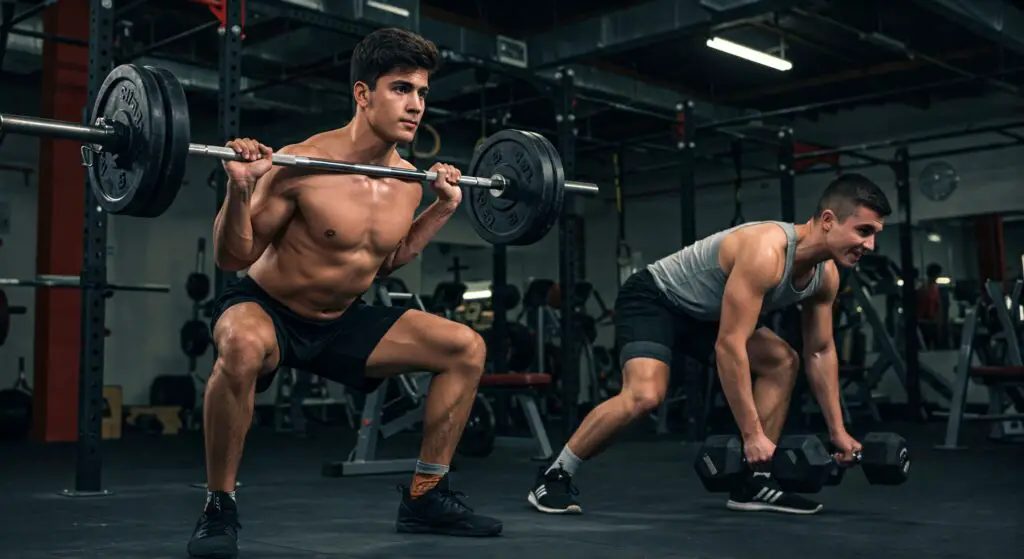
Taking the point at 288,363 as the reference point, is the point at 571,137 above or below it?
above

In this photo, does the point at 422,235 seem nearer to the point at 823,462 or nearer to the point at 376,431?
the point at 823,462

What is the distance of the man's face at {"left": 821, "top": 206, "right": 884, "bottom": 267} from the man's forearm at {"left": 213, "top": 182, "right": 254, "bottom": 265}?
1.46 m

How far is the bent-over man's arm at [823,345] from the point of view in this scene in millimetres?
2826

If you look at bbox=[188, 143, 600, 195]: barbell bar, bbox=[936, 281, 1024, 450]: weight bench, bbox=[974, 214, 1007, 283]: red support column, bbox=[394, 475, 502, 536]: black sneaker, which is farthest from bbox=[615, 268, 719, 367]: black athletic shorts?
bbox=[974, 214, 1007, 283]: red support column

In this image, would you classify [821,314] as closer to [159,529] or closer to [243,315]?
[243,315]

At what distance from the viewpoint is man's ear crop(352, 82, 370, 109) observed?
2.37m

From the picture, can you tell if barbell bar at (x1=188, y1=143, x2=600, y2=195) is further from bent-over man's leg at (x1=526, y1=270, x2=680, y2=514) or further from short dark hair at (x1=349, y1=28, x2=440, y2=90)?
bent-over man's leg at (x1=526, y1=270, x2=680, y2=514)

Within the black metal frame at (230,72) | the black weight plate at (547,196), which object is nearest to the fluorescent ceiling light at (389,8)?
the black metal frame at (230,72)

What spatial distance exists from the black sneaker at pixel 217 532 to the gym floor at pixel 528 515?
3.2 inches

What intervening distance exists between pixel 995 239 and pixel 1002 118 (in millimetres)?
1290

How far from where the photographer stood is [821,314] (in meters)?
2.86

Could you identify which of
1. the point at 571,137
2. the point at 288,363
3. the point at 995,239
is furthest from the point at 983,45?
the point at 288,363

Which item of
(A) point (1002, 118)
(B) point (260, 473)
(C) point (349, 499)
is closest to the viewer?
(C) point (349, 499)

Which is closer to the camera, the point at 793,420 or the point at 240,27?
the point at 240,27
